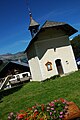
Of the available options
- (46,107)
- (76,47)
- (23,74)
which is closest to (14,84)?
(23,74)

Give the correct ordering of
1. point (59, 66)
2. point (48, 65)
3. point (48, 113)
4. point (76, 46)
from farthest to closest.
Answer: point (76, 46), point (59, 66), point (48, 65), point (48, 113)

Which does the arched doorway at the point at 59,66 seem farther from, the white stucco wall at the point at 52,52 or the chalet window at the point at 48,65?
the chalet window at the point at 48,65

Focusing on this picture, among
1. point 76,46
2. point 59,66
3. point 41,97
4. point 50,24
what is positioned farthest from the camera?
point 76,46

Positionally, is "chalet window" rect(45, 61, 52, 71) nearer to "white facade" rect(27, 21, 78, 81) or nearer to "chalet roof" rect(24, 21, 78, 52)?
"white facade" rect(27, 21, 78, 81)

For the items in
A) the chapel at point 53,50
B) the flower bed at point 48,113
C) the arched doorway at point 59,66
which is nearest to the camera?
the flower bed at point 48,113

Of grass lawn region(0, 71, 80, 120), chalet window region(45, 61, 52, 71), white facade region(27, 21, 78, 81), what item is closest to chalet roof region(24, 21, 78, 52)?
white facade region(27, 21, 78, 81)

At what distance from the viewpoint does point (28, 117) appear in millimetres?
5754

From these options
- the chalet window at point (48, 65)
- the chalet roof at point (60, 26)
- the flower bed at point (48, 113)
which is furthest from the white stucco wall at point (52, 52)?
the flower bed at point (48, 113)

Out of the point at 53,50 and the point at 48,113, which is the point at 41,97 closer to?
the point at 48,113

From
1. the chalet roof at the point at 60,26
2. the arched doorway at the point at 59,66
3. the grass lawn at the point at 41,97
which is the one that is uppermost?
the chalet roof at the point at 60,26

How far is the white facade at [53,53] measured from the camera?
25.5 m

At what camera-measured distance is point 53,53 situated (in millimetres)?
26078

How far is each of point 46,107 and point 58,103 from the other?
396mm

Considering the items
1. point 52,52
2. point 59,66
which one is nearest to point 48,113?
point 52,52
